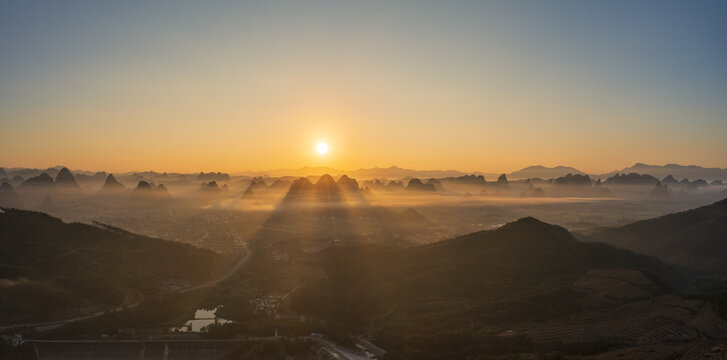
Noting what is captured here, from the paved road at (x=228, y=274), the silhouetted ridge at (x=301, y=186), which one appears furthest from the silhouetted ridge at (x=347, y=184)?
the paved road at (x=228, y=274)

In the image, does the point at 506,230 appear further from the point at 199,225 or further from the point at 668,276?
the point at 199,225

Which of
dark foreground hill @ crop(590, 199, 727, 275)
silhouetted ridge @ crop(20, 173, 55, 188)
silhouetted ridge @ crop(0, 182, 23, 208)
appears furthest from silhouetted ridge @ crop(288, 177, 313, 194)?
dark foreground hill @ crop(590, 199, 727, 275)

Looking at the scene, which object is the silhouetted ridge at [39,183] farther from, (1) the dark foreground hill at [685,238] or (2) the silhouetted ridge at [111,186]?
(1) the dark foreground hill at [685,238]

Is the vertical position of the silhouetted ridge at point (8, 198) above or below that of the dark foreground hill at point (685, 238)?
above

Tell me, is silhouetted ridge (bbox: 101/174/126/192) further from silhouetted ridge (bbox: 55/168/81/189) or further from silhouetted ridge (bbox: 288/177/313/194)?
silhouetted ridge (bbox: 288/177/313/194)

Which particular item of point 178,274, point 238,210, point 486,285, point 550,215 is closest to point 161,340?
point 178,274

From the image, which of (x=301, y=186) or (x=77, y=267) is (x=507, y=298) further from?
(x=301, y=186)
